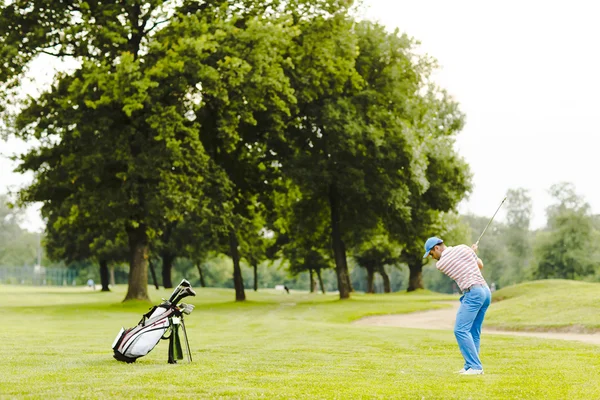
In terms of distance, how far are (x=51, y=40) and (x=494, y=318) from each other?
23433mm

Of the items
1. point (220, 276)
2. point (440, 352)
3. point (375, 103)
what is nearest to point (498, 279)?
point (220, 276)

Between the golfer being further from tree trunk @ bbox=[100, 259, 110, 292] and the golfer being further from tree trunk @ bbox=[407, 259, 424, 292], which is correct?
tree trunk @ bbox=[407, 259, 424, 292]

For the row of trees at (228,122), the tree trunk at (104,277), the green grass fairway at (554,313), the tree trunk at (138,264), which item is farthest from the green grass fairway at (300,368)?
the tree trunk at (104,277)

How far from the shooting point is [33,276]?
125 meters

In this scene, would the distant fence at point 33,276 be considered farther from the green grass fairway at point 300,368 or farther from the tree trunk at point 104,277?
the green grass fairway at point 300,368

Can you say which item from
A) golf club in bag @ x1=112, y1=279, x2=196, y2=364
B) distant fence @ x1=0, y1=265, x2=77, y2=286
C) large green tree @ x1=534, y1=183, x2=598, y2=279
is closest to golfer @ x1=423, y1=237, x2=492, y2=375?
golf club in bag @ x1=112, y1=279, x2=196, y2=364

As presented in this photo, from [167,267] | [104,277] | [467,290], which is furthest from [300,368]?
[167,267]

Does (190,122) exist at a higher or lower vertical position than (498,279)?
higher

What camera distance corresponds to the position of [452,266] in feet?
39.9

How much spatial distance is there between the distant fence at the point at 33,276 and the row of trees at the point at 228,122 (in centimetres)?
8127

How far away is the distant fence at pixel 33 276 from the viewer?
407ft

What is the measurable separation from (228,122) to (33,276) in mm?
96338

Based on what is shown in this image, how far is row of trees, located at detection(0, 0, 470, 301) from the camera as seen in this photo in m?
35.8

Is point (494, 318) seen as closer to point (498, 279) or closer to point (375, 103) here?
point (375, 103)
